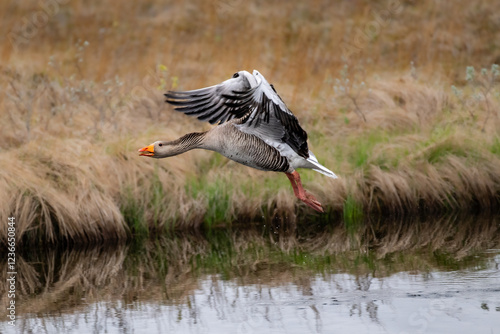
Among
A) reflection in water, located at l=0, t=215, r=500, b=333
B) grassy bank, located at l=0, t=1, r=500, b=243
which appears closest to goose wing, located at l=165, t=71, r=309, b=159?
reflection in water, located at l=0, t=215, r=500, b=333

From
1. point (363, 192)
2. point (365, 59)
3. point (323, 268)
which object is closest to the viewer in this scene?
point (323, 268)

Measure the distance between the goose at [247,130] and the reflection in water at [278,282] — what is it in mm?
1167

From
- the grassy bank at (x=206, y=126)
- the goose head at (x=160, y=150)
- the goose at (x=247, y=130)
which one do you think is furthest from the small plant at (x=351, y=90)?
the goose head at (x=160, y=150)

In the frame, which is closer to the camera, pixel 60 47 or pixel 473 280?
pixel 473 280

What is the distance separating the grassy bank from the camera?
37.8 ft

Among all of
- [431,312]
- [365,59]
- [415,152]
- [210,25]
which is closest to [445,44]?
[365,59]

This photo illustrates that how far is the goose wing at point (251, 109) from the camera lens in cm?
805

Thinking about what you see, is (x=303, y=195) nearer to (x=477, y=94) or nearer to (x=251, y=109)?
(x=251, y=109)

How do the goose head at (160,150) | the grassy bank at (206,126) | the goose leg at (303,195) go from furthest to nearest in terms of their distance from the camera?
the grassy bank at (206,126)
the goose leg at (303,195)
the goose head at (160,150)

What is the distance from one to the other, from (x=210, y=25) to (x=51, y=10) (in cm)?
384

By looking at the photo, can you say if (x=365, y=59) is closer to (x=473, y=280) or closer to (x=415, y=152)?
(x=415, y=152)

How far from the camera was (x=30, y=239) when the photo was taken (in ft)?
36.2

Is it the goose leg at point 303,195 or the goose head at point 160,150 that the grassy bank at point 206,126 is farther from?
the goose head at point 160,150

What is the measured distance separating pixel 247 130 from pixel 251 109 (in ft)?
2.10
